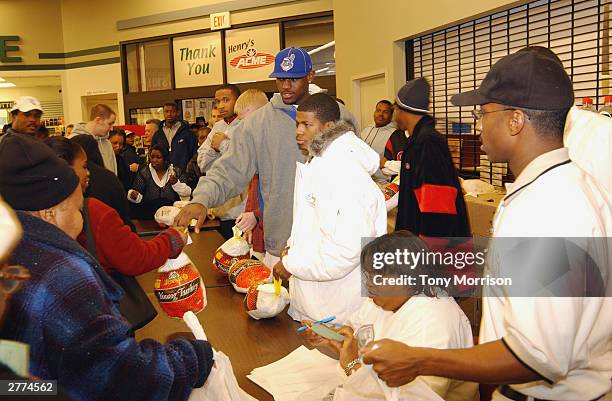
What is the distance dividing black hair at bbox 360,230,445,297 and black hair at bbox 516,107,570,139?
27.3 inches

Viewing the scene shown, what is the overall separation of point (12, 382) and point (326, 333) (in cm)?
106

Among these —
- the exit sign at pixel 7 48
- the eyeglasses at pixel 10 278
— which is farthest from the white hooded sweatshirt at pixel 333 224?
the exit sign at pixel 7 48

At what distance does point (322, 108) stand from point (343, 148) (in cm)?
27

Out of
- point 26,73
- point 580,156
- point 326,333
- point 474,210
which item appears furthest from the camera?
point 26,73

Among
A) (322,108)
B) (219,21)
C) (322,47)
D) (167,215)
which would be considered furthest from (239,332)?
(219,21)

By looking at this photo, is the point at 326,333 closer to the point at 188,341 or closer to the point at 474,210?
the point at 188,341

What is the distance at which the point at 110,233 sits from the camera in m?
2.26

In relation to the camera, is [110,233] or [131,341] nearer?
[131,341]

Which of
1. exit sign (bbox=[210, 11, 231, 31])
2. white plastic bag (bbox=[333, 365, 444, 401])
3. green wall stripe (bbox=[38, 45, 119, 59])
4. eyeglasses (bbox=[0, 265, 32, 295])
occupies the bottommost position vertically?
white plastic bag (bbox=[333, 365, 444, 401])

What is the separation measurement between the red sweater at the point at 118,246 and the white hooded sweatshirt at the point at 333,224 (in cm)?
49

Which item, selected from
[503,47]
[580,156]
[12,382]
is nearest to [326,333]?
[12,382]

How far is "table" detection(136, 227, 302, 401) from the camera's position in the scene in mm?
2123

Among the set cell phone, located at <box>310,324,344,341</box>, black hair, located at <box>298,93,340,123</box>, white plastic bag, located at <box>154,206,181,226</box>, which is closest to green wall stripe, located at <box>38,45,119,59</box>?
white plastic bag, located at <box>154,206,181,226</box>

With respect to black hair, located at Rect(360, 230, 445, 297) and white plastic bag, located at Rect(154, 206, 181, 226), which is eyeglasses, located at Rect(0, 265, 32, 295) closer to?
black hair, located at Rect(360, 230, 445, 297)
